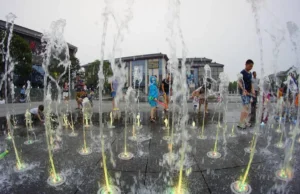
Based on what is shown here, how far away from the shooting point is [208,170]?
2777mm

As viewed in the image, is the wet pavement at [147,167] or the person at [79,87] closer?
the wet pavement at [147,167]

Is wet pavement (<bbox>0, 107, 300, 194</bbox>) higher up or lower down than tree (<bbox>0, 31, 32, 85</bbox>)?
lower down

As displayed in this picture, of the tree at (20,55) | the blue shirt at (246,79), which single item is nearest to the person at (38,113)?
the blue shirt at (246,79)

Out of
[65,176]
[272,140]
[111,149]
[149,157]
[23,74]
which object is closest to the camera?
[65,176]

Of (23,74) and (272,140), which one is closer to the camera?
(272,140)

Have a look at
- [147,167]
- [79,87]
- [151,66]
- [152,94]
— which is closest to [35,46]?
[151,66]

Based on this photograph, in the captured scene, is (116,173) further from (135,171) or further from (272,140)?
(272,140)

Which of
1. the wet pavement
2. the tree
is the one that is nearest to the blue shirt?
the wet pavement

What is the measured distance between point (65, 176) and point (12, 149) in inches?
77.5

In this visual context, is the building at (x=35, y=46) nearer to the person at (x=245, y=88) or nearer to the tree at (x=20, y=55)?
the tree at (x=20, y=55)

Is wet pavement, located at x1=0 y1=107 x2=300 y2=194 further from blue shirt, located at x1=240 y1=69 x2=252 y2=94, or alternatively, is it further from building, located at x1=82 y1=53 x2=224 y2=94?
building, located at x1=82 y1=53 x2=224 y2=94

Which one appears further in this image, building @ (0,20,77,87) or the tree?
building @ (0,20,77,87)

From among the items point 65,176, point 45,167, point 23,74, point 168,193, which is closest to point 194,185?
point 168,193

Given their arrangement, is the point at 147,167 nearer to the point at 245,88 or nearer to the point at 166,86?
the point at 245,88
